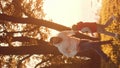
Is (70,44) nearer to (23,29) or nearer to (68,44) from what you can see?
(68,44)

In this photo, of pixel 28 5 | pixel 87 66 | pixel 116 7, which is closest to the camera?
pixel 116 7

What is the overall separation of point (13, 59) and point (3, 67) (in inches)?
48.1

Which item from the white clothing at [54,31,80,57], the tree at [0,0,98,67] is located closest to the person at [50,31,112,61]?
the white clothing at [54,31,80,57]

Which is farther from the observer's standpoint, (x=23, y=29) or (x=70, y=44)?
(x=23, y=29)

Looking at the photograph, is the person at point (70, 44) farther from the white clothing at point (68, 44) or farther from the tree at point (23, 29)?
the tree at point (23, 29)

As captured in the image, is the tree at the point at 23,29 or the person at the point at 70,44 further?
the tree at the point at 23,29

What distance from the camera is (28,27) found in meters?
26.5

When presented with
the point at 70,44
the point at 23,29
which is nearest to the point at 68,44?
the point at 70,44

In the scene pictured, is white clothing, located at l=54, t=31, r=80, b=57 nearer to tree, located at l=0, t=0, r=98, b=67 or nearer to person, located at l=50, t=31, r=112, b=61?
person, located at l=50, t=31, r=112, b=61

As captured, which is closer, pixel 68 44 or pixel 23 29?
pixel 68 44

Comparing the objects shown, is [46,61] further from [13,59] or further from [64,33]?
[64,33]

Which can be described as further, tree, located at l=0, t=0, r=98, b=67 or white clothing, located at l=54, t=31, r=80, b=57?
tree, located at l=0, t=0, r=98, b=67

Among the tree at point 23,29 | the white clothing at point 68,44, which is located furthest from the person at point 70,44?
the tree at point 23,29

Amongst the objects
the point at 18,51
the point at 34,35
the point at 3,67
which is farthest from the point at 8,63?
the point at 18,51
